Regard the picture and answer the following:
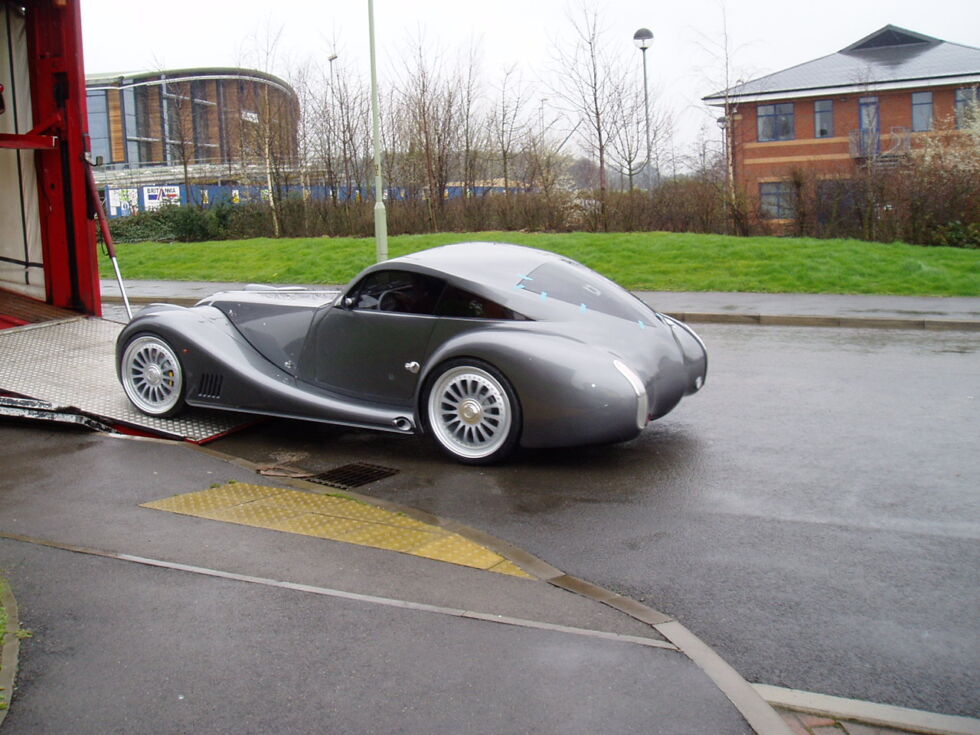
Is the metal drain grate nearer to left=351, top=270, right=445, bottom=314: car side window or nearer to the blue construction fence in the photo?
left=351, top=270, right=445, bottom=314: car side window

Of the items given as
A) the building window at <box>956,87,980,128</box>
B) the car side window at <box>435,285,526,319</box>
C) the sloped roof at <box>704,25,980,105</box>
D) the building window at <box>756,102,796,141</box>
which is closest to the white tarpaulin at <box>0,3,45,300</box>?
the car side window at <box>435,285,526,319</box>

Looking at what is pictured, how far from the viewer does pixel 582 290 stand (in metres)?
7.08

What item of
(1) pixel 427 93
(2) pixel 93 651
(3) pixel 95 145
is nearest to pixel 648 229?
(1) pixel 427 93

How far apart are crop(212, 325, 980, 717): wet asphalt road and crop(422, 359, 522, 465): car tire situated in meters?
0.16

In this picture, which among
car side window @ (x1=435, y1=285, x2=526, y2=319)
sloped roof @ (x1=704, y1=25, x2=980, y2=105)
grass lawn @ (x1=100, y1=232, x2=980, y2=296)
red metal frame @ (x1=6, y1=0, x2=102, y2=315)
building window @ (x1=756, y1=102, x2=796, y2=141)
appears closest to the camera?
car side window @ (x1=435, y1=285, x2=526, y2=319)

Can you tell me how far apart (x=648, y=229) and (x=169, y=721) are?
23.6m

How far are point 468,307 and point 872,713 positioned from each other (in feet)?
13.3

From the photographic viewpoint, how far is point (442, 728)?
3180mm

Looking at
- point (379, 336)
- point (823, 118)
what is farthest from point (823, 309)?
point (823, 118)

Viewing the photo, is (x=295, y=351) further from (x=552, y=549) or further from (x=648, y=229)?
(x=648, y=229)

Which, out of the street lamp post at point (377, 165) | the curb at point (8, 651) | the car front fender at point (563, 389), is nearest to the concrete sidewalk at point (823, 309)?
the street lamp post at point (377, 165)

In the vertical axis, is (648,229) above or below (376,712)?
above

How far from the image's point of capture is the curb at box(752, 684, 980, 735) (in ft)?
10.6

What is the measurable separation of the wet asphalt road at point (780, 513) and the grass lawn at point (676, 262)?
28.8 ft
